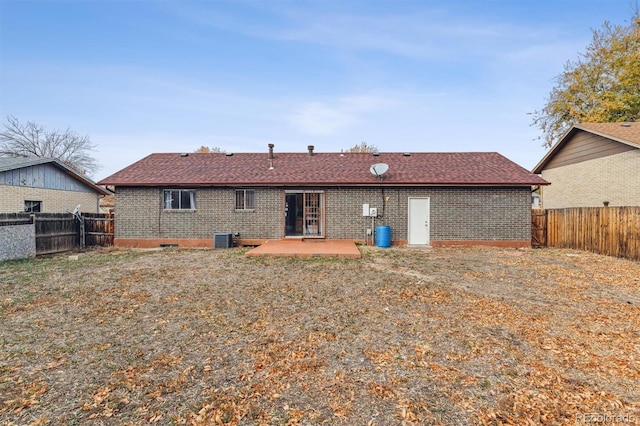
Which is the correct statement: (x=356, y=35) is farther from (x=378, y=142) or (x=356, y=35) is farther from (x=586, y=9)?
(x=378, y=142)

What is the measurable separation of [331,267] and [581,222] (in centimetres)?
1037

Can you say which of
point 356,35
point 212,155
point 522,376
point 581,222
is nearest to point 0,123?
point 212,155

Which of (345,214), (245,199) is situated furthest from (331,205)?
(245,199)

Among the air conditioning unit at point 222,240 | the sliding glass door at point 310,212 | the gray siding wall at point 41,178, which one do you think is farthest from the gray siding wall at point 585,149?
the gray siding wall at point 41,178

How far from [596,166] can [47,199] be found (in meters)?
27.2

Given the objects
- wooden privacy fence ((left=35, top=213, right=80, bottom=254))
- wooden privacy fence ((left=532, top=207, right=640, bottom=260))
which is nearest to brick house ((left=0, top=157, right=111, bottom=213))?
wooden privacy fence ((left=35, top=213, right=80, bottom=254))

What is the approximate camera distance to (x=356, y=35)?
44.7 feet

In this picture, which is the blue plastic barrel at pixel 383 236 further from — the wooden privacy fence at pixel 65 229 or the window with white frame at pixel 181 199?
the wooden privacy fence at pixel 65 229

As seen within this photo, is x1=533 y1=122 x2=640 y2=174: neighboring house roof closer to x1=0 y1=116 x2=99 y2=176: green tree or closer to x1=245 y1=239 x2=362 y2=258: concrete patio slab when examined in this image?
x1=245 y1=239 x2=362 y2=258: concrete patio slab

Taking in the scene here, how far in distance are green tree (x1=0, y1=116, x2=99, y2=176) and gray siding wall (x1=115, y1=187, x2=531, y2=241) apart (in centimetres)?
2563

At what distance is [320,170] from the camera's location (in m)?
13.9

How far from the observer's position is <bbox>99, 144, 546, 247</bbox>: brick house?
12.6 meters

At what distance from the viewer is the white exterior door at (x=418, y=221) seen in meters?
12.8

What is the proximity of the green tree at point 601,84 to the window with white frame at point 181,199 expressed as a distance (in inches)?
1000
